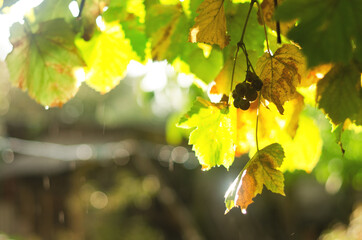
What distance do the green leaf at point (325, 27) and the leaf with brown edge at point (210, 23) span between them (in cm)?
22

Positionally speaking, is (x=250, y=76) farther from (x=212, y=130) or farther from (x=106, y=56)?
(x=106, y=56)

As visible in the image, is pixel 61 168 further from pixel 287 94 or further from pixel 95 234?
pixel 287 94

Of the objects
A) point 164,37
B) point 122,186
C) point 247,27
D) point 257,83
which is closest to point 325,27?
point 257,83

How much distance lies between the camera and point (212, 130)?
0.66m

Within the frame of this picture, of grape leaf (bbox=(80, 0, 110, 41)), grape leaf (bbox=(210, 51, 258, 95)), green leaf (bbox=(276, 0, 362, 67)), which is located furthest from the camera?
grape leaf (bbox=(80, 0, 110, 41))

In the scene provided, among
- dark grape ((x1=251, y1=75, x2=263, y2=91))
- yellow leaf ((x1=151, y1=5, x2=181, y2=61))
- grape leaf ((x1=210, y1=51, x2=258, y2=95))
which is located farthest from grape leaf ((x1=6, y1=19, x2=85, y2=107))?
dark grape ((x1=251, y1=75, x2=263, y2=91))

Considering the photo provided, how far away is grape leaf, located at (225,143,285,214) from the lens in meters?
0.59

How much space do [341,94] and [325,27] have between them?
22cm

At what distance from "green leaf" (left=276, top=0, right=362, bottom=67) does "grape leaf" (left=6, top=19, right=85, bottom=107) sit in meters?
0.53

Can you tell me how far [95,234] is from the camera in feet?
26.3

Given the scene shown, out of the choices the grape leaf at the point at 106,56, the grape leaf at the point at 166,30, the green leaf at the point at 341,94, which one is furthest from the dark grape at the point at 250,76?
the grape leaf at the point at 106,56

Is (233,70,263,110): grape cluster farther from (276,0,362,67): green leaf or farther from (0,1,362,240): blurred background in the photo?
(0,1,362,240): blurred background

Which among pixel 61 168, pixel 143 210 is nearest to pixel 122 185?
pixel 143 210

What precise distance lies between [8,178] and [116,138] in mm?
2285
